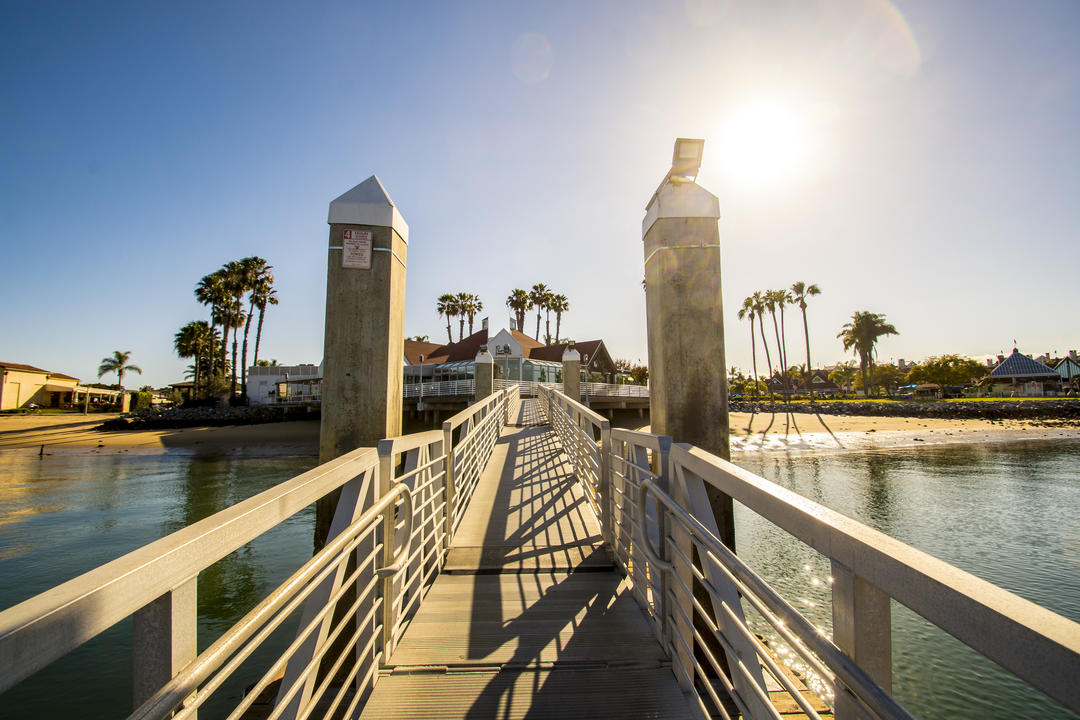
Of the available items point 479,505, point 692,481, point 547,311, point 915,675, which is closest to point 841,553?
point 692,481

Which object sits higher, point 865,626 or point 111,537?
point 865,626

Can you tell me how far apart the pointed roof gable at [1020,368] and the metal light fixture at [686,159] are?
81.8 metres

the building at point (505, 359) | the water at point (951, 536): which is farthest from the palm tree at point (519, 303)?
the water at point (951, 536)

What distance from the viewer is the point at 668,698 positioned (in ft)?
7.70

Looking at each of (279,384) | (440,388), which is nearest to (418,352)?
(440,388)

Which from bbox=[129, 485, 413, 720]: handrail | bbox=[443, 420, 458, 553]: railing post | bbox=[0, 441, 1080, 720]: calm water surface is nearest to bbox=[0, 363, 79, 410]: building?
bbox=[0, 441, 1080, 720]: calm water surface

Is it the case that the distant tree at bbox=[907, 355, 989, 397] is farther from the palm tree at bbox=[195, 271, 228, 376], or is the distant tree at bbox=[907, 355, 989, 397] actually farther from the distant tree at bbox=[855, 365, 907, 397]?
the palm tree at bbox=[195, 271, 228, 376]

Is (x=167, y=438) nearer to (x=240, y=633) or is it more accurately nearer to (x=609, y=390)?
(x=609, y=390)

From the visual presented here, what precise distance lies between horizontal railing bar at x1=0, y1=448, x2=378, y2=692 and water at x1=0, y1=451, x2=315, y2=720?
5.34 meters

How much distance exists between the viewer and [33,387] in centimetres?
4847

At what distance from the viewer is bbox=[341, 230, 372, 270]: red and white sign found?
369 centimetres

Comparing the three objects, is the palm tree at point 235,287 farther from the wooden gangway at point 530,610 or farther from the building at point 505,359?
the wooden gangway at point 530,610

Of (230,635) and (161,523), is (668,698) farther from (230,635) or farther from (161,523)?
(161,523)

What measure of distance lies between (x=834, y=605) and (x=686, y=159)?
135 inches
